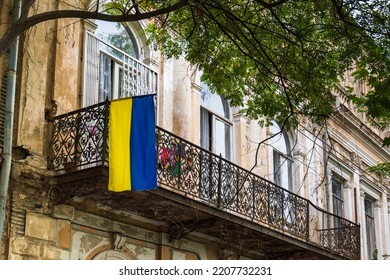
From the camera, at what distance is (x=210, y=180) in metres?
13.8

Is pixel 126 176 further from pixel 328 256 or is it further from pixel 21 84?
pixel 328 256

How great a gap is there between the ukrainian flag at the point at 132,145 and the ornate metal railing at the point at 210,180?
0.16 meters

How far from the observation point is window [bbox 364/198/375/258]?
76.9 ft

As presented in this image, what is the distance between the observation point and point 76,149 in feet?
38.4

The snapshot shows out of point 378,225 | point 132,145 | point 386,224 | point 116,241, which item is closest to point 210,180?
point 116,241

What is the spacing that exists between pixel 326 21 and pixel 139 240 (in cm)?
519

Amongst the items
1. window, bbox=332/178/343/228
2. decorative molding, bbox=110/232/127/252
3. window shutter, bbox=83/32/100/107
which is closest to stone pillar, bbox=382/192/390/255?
window, bbox=332/178/343/228

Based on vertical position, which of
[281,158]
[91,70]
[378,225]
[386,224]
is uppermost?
[281,158]

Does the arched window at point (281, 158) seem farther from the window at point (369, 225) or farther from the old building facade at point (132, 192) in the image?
the window at point (369, 225)

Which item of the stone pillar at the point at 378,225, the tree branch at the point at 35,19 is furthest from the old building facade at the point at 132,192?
the stone pillar at the point at 378,225

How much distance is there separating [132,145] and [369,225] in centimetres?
1409

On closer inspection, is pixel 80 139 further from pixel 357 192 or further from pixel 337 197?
pixel 357 192

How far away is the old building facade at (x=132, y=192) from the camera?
1161 centimetres
